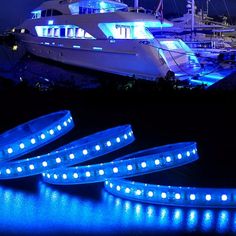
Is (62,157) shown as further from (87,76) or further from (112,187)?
(87,76)

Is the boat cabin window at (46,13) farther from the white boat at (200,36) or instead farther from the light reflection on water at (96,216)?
the light reflection on water at (96,216)

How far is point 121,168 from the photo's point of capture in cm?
541

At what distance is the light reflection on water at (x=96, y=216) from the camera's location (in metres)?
4.49

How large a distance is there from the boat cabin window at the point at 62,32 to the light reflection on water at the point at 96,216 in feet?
57.6

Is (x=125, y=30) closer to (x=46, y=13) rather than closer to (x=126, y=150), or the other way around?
(x=46, y=13)

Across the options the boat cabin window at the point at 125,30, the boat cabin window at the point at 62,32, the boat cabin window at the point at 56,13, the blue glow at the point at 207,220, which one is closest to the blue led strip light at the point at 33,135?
the blue glow at the point at 207,220

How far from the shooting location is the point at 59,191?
546 centimetres

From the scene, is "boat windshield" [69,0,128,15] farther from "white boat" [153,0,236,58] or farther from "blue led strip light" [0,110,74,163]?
"blue led strip light" [0,110,74,163]

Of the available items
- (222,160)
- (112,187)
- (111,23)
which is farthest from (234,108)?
(111,23)

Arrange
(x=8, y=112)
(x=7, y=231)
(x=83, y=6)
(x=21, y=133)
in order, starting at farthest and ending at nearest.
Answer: (x=83, y=6) → (x=8, y=112) → (x=21, y=133) → (x=7, y=231)

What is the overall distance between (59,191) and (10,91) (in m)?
4.52

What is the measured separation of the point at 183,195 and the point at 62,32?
2089 cm

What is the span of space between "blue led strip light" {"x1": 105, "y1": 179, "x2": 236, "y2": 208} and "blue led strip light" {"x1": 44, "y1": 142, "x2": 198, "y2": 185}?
0.29 m

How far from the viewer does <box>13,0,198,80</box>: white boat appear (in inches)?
776
